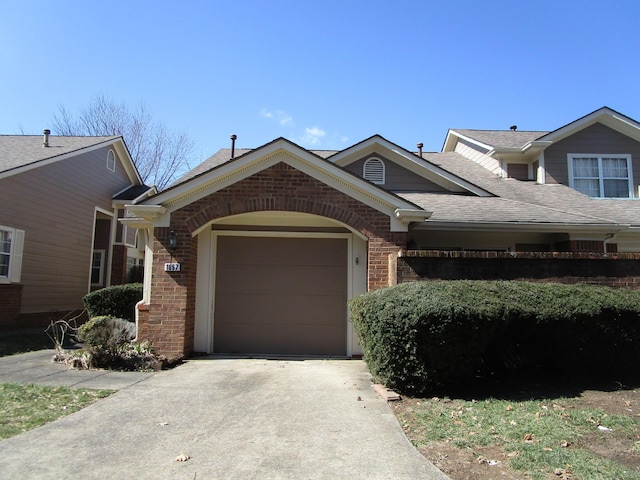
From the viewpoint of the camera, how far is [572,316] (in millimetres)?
6594

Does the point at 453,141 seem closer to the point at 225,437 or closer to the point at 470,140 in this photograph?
the point at 470,140

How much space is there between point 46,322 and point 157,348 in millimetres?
8529

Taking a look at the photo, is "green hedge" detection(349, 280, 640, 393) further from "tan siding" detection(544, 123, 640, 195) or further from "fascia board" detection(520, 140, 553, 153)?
"tan siding" detection(544, 123, 640, 195)

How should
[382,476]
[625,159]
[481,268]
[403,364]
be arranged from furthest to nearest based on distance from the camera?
1. [625,159]
2. [481,268]
3. [403,364]
4. [382,476]

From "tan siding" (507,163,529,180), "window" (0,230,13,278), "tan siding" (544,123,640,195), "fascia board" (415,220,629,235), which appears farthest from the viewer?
"tan siding" (507,163,529,180)

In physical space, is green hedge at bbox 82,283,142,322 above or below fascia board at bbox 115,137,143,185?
below

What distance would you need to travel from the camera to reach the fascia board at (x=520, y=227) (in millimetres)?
9930

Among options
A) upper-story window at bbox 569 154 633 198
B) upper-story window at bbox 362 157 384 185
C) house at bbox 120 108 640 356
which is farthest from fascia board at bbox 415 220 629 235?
upper-story window at bbox 569 154 633 198

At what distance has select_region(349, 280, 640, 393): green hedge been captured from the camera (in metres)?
6.14

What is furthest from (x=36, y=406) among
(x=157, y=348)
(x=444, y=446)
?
(x=444, y=446)

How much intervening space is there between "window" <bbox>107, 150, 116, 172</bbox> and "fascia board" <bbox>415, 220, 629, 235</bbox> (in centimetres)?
1424

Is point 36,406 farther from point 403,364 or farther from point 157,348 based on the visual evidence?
point 403,364

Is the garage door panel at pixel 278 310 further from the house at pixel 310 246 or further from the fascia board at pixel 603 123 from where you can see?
the fascia board at pixel 603 123

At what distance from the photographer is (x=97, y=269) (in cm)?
1920
